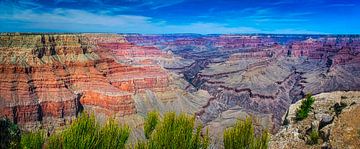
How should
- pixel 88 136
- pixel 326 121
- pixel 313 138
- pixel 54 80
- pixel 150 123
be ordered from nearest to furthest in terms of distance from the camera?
pixel 88 136 < pixel 313 138 < pixel 326 121 < pixel 150 123 < pixel 54 80

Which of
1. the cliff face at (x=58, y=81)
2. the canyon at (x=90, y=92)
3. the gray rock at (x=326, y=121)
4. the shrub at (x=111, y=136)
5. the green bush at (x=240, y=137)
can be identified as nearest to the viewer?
the shrub at (x=111, y=136)

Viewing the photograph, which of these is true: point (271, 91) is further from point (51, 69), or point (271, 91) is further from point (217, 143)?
point (51, 69)

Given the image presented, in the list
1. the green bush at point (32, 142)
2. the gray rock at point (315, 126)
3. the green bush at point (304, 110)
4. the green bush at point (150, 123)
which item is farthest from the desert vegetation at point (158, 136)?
the green bush at point (150, 123)

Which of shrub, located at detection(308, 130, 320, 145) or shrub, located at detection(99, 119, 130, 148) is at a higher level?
shrub, located at detection(99, 119, 130, 148)

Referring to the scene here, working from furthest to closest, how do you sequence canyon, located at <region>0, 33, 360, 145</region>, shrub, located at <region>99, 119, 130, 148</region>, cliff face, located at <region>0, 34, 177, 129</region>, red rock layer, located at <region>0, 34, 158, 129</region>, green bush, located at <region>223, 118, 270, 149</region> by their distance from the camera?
1. canyon, located at <region>0, 33, 360, 145</region>
2. cliff face, located at <region>0, 34, 177, 129</region>
3. red rock layer, located at <region>0, 34, 158, 129</region>
4. green bush, located at <region>223, 118, 270, 149</region>
5. shrub, located at <region>99, 119, 130, 148</region>

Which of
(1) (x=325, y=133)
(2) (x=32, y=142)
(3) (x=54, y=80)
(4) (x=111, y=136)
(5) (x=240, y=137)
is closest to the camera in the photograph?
(4) (x=111, y=136)

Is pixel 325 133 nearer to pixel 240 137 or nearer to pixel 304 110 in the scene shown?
pixel 240 137

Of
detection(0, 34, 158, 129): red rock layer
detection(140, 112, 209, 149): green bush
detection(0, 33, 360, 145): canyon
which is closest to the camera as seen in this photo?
detection(140, 112, 209, 149): green bush

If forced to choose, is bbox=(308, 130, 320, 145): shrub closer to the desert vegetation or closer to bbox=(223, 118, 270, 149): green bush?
the desert vegetation

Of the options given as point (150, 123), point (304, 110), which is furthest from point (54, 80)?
point (304, 110)

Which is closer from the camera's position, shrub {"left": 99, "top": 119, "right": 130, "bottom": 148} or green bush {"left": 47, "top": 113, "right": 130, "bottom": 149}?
green bush {"left": 47, "top": 113, "right": 130, "bottom": 149}

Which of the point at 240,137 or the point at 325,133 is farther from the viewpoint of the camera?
the point at 325,133

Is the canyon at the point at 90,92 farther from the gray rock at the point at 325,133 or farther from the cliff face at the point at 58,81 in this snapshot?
the gray rock at the point at 325,133

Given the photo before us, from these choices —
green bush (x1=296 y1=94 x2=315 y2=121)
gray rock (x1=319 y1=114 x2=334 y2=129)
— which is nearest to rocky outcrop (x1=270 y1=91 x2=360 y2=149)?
gray rock (x1=319 y1=114 x2=334 y2=129)
